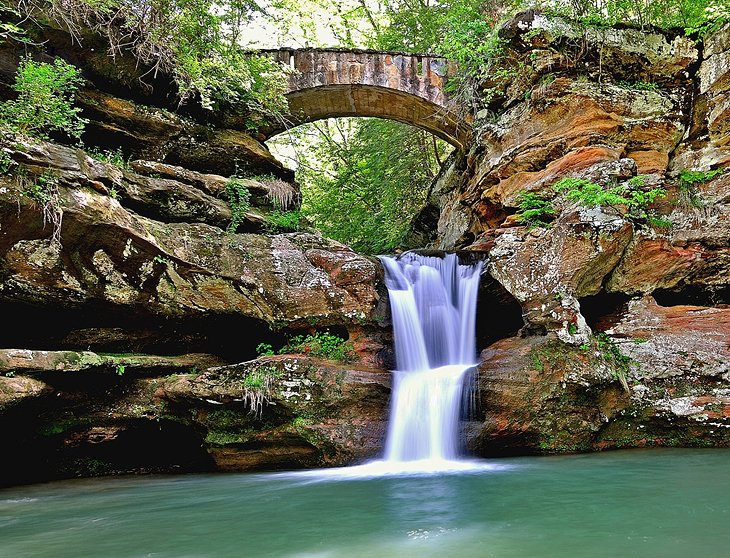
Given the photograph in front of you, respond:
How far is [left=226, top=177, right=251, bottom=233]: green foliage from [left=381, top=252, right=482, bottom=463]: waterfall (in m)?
2.73

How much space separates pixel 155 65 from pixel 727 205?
10905 millimetres

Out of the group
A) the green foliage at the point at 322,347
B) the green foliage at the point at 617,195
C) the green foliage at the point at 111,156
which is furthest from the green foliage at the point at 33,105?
the green foliage at the point at 617,195

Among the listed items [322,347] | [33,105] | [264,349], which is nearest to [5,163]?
[33,105]

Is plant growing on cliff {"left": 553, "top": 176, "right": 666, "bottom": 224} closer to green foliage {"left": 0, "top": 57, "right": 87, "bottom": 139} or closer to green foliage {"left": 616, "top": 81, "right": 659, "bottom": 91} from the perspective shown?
green foliage {"left": 616, "top": 81, "right": 659, "bottom": 91}

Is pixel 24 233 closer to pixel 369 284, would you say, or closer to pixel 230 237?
pixel 230 237

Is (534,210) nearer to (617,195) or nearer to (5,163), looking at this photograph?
(617,195)

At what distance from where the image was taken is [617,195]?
8.10m

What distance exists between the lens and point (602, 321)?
27.2 ft

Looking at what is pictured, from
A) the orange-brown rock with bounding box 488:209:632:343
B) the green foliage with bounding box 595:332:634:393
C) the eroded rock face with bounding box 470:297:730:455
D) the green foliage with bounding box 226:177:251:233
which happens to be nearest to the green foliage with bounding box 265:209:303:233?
the green foliage with bounding box 226:177:251:233

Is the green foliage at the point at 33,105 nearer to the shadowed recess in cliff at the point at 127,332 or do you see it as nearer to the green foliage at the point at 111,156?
the green foliage at the point at 111,156

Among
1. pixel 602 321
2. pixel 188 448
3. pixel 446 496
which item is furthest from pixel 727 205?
pixel 188 448

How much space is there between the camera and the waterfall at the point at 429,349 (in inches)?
276

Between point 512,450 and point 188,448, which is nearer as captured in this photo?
point 512,450

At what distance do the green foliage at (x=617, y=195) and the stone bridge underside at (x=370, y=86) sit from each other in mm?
5487
